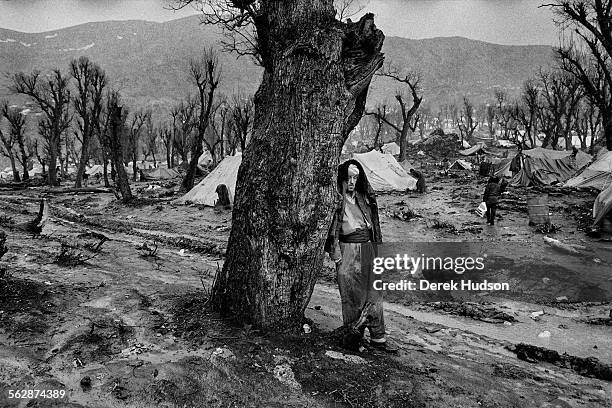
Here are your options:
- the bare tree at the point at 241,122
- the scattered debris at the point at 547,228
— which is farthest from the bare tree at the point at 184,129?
the scattered debris at the point at 547,228

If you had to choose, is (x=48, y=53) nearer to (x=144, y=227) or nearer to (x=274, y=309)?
(x=144, y=227)

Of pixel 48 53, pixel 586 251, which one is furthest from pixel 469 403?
pixel 48 53

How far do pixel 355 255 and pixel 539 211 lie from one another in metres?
9.21

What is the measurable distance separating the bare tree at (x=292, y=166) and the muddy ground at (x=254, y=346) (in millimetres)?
363

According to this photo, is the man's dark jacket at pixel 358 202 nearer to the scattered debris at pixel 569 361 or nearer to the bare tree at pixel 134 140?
the scattered debris at pixel 569 361

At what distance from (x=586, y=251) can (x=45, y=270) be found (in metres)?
9.81

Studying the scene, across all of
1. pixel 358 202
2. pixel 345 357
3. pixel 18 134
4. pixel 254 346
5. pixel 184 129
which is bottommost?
pixel 345 357

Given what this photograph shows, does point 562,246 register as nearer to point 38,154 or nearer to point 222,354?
point 222,354

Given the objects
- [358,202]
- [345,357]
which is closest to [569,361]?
[345,357]

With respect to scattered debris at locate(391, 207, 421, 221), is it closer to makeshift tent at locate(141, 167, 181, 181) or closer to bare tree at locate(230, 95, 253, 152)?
bare tree at locate(230, 95, 253, 152)

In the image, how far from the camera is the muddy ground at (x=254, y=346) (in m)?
2.72

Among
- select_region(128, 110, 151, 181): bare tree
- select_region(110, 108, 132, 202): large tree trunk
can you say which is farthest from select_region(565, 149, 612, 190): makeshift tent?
select_region(128, 110, 151, 181): bare tree

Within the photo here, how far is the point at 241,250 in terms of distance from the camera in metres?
3.52

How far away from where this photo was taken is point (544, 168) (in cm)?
1952
